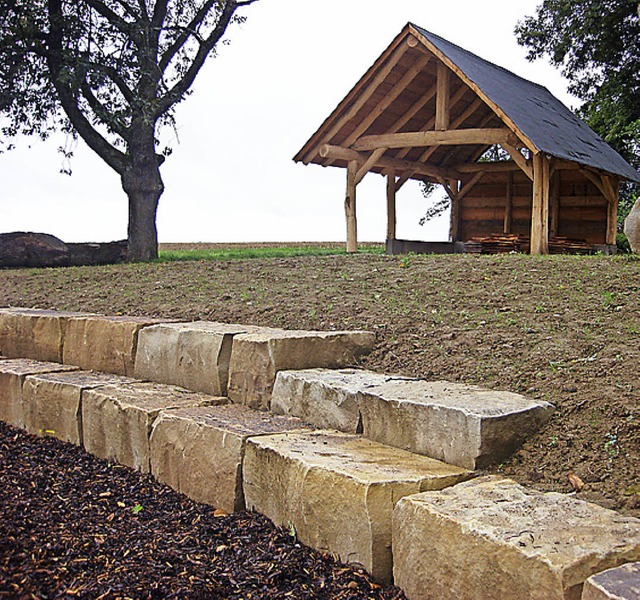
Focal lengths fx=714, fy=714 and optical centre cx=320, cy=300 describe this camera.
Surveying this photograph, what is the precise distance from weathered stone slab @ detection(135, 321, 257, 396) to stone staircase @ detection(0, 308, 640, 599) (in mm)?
12

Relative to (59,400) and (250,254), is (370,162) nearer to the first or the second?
(250,254)

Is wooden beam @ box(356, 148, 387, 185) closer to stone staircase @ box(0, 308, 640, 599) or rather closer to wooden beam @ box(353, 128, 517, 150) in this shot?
wooden beam @ box(353, 128, 517, 150)

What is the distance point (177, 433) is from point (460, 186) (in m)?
14.3

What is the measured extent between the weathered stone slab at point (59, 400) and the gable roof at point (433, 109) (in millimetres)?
7861

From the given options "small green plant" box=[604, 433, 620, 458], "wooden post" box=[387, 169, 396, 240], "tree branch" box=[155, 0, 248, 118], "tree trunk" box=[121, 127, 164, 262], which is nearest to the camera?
"small green plant" box=[604, 433, 620, 458]

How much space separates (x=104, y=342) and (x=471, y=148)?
12688mm

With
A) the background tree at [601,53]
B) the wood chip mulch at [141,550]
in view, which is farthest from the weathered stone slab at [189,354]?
the background tree at [601,53]

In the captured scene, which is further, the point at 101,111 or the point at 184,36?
the point at 184,36

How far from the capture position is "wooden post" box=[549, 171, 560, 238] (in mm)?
15602

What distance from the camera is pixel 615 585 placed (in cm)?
202

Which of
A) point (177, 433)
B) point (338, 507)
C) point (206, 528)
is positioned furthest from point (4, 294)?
point (338, 507)

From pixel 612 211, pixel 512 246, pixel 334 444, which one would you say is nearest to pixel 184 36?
pixel 512 246

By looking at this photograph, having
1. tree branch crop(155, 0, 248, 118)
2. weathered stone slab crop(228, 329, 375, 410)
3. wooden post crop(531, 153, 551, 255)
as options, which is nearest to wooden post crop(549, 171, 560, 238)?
wooden post crop(531, 153, 551, 255)

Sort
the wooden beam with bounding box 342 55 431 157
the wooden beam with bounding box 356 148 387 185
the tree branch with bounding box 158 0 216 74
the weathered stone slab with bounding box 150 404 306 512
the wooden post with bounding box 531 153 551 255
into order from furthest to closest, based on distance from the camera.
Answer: the tree branch with bounding box 158 0 216 74
the wooden beam with bounding box 356 148 387 185
the wooden beam with bounding box 342 55 431 157
the wooden post with bounding box 531 153 551 255
the weathered stone slab with bounding box 150 404 306 512
